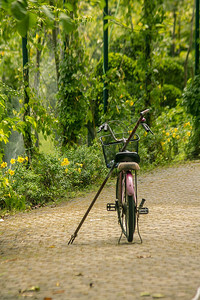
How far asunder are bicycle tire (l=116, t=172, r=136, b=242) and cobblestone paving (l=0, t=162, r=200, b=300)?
125 mm

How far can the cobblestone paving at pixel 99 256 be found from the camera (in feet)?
10.6

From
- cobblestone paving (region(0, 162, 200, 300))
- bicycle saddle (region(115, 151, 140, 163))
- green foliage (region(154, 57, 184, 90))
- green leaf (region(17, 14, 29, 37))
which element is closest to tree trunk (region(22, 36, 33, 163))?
cobblestone paving (region(0, 162, 200, 300))

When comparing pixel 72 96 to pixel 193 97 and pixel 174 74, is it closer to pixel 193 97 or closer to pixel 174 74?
pixel 193 97

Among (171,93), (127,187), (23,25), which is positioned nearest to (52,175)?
(127,187)

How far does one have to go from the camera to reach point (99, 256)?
13.6 ft

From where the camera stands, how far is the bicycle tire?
453cm

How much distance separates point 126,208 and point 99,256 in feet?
2.29

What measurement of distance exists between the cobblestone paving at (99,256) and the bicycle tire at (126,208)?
0.41 feet

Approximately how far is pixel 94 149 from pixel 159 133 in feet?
5.87

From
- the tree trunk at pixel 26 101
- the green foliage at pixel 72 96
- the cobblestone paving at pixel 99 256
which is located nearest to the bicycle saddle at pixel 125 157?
the cobblestone paving at pixel 99 256

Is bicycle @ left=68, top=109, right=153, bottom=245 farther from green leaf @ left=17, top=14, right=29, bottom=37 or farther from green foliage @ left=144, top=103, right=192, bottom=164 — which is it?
green foliage @ left=144, top=103, right=192, bottom=164

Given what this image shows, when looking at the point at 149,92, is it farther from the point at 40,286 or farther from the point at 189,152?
the point at 40,286

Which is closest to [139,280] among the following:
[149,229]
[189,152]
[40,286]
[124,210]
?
[40,286]

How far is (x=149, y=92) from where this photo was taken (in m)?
11.1
